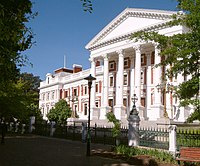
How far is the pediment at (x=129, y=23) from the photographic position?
38.5m

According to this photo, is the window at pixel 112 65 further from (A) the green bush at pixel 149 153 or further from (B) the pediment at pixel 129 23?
(A) the green bush at pixel 149 153

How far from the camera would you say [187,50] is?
11.8 meters

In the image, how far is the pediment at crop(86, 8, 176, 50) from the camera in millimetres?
38525

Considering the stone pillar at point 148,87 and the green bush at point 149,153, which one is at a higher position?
the stone pillar at point 148,87

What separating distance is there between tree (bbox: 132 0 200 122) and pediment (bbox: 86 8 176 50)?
2499 cm

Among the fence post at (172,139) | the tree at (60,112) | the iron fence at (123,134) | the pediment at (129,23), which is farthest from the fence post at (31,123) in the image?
the fence post at (172,139)

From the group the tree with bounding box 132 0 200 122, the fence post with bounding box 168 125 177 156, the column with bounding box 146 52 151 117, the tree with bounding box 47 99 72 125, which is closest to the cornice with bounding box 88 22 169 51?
the column with bounding box 146 52 151 117

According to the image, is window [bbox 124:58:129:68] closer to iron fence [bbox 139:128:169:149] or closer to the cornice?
the cornice

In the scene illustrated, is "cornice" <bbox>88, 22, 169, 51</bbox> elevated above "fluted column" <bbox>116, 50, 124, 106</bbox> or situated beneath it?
elevated above

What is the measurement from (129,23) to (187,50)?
107 feet

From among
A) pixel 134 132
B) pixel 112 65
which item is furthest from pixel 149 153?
pixel 112 65

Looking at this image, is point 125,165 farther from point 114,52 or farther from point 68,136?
point 114,52

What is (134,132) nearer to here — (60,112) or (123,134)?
(123,134)

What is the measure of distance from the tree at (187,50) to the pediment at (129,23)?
25.0 metres
